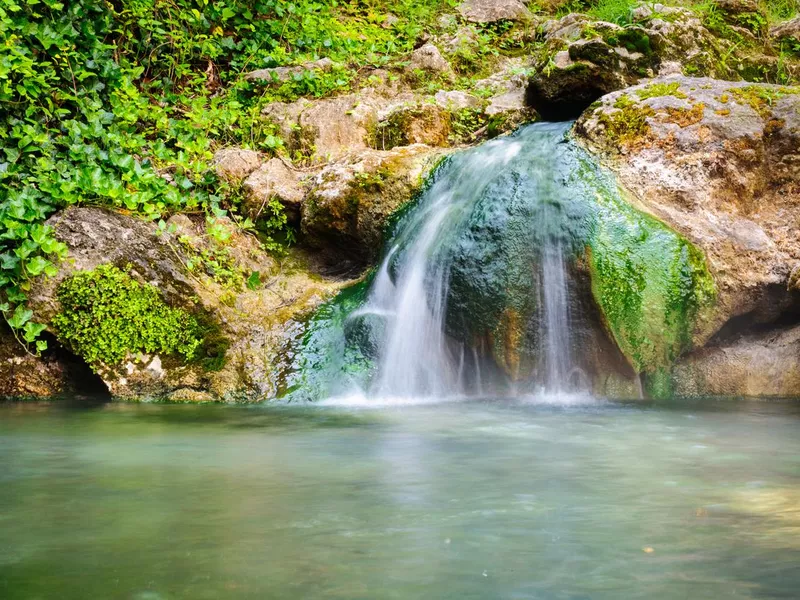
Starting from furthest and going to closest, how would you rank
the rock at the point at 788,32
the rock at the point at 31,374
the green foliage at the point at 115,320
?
the rock at the point at 788,32
the rock at the point at 31,374
the green foliage at the point at 115,320

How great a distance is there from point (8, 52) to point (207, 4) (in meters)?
2.51

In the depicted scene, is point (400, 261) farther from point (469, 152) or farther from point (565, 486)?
point (565, 486)

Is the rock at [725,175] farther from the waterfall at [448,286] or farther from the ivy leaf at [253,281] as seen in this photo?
the ivy leaf at [253,281]

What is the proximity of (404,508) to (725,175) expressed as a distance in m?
4.29

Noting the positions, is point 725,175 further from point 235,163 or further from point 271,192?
point 235,163

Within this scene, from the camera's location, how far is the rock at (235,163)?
23.9 ft


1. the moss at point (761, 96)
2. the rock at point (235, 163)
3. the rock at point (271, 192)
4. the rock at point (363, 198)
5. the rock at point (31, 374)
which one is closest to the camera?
the rock at point (31, 374)

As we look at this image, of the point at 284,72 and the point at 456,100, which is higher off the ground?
the point at 284,72

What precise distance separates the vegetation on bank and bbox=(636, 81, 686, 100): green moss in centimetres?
206

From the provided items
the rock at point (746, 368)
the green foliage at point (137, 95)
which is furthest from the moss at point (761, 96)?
the green foliage at point (137, 95)

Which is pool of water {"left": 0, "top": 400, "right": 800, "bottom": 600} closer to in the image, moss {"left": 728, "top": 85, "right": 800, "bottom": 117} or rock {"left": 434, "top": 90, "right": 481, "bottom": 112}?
moss {"left": 728, "top": 85, "right": 800, "bottom": 117}

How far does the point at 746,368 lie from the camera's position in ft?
19.4

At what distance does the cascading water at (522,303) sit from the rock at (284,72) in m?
2.93

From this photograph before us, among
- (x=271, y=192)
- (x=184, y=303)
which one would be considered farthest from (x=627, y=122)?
(x=184, y=303)
